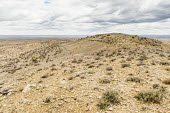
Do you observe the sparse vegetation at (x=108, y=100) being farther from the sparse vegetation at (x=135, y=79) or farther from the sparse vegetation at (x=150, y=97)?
the sparse vegetation at (x=135, y=79)

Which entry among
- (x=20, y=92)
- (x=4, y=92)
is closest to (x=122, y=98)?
(x=20, y=92)

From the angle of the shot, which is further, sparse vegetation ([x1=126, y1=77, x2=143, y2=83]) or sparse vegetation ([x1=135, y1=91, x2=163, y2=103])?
sparse vegetation ([x1=126, y1=77, x2=143, y2=83])

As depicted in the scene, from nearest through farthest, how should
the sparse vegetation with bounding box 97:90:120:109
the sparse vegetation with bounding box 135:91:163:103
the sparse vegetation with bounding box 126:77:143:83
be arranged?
the sparse vegetation with bounding box 135:91:163:103 → the sparse vegetation with bounding box 97:90:120:109 → the sparse vegetation with bounding box 126:77:143:83

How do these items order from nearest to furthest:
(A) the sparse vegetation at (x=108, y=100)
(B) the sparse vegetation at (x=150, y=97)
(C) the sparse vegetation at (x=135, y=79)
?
(B) the sparse vegetation at (x=150, y=97) → (A) the sparse vegetation at (x=108, y=100) → (C) the sparse vegetation at (x=135, y=79)

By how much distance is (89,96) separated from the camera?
6652 millimetres

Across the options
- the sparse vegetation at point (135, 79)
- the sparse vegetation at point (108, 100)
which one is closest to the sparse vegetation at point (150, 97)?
the sparse vegetation at point (108, 100)

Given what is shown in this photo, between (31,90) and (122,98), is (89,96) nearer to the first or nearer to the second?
(122,98)

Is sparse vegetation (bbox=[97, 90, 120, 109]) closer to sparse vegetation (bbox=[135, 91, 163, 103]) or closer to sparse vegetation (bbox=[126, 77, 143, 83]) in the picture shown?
sparse vegetation (bbox=[135, 91, 163, 103])

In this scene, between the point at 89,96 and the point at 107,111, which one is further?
the point at 89,96

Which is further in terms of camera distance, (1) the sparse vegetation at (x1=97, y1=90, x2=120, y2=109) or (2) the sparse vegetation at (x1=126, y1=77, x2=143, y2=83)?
(2) the sparse vegetation at (x1=126, y1=77, x2=143, y2=83)

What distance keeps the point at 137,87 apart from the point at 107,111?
9.22 feet

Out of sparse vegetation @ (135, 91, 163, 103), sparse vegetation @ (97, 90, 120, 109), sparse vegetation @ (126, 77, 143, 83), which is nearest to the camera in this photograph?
sparse vegetation @ (135, 91, 163, 103)

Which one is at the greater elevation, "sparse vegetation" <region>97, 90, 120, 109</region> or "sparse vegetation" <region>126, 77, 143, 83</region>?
"sparse vegetation" <region>126, 77, 143, 83</region>

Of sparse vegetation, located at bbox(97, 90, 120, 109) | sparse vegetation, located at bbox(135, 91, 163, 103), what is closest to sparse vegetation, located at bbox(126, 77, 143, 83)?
sparse vegetation, located at bbox(135, 91, 163, 103)
